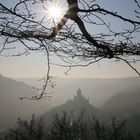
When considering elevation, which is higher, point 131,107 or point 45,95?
point 131,107

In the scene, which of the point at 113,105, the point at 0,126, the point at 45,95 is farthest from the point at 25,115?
the point at 45,95

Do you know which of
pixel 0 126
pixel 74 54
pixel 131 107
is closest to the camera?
pixel 74 54

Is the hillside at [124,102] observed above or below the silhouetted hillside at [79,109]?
above

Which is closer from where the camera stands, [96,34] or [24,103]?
[96,34]

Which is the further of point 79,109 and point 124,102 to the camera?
point 124,102

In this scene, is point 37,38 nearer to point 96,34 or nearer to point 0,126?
point 96,34

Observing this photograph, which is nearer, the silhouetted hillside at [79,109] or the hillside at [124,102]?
the silhouetted hillside at [79,109]

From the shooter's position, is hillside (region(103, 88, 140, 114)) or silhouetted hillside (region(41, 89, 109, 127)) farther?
hillside (region(103, 88, 140, 114))

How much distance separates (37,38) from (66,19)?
404 millimetres

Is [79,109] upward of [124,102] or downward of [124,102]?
downward

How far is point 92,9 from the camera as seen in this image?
3.22 metres

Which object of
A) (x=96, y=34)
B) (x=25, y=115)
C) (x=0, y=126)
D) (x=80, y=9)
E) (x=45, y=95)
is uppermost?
(x=25, y=115)

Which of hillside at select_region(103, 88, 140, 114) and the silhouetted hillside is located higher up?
hillside at select_region(103, 88, 140, 114)

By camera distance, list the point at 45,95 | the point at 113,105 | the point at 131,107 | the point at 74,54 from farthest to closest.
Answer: the point at 113,105, the point at 131,107, the point at 45,95, the point at 74,54
